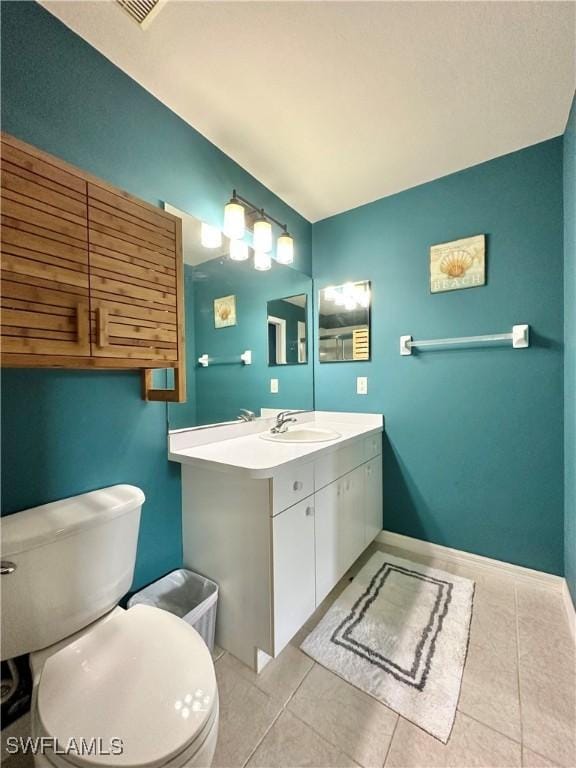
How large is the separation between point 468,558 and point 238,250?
2.25 m

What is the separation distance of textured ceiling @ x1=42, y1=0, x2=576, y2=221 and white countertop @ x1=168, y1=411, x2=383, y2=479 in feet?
4.94

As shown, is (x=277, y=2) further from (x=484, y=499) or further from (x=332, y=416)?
(x=484, y=499)

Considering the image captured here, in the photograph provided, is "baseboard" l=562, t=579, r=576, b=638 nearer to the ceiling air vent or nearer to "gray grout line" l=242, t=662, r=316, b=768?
"gray grout line" l=242, t=662, r=316, b=768

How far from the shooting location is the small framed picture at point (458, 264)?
1.69 m

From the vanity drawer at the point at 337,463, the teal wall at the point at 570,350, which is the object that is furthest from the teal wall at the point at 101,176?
the teal wall at the point at 570,350

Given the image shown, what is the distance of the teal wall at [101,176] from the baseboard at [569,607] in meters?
1.77

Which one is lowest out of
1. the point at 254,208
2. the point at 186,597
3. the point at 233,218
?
the point at 186,597

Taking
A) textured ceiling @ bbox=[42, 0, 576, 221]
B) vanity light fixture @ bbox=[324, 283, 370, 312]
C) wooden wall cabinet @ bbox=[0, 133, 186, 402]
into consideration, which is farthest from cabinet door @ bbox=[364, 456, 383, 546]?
textured ceiling @ bbox=[42, 0, 576, 221]

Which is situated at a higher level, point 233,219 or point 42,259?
point 233,219

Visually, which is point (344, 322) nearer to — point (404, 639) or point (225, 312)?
point (225, 312)

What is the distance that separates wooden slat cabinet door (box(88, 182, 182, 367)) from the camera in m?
0.89

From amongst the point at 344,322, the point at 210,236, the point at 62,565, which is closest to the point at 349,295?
the point at 344,322

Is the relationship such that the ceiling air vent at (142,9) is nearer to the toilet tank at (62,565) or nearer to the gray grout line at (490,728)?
the toilet tank at (62,565)

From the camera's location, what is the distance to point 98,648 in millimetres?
810
